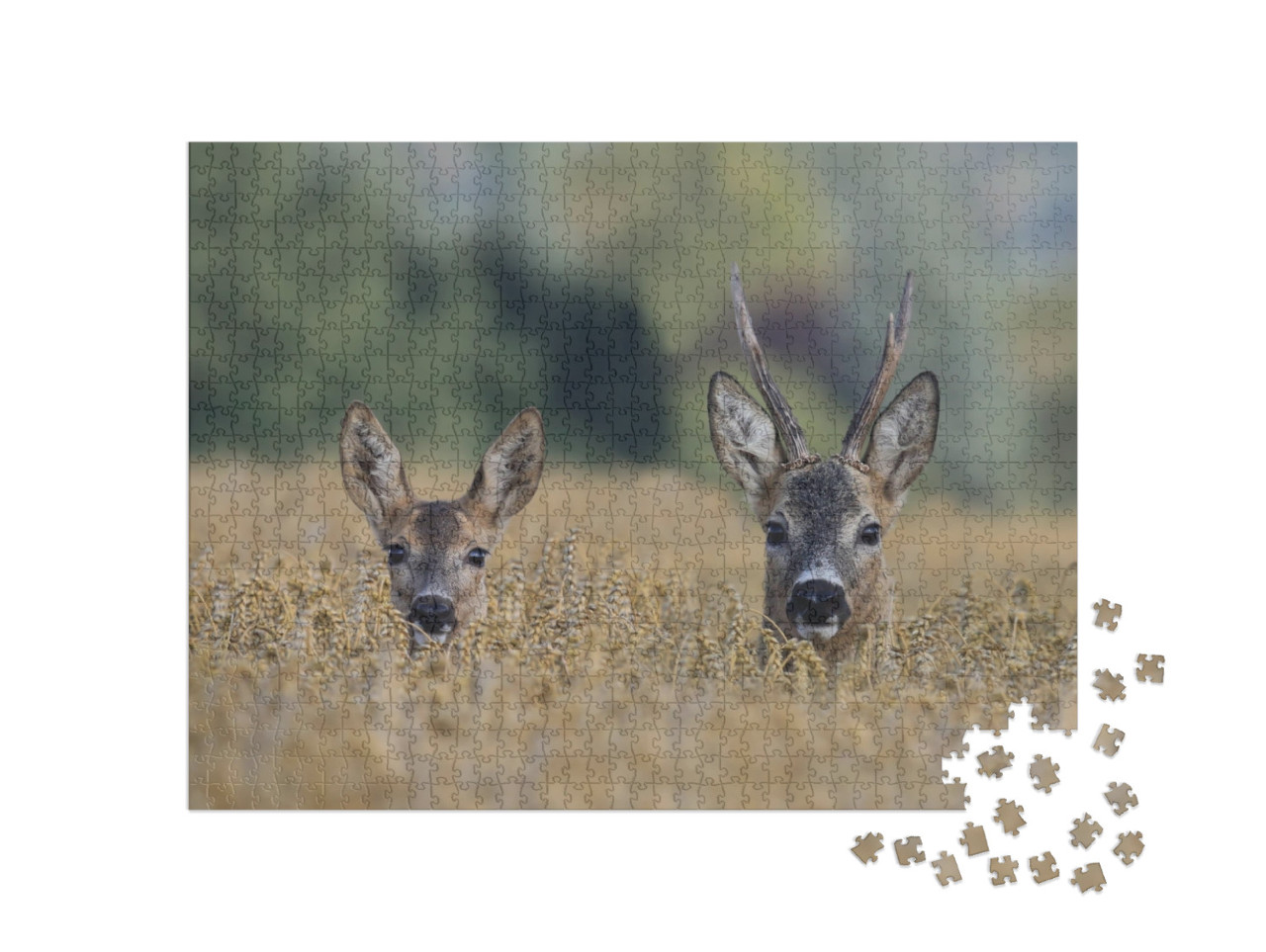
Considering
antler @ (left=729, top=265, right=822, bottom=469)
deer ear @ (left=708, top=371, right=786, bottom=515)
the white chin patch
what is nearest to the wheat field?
the white chin patch

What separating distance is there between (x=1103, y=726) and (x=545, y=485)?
3423 mm

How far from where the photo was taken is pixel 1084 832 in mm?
8164

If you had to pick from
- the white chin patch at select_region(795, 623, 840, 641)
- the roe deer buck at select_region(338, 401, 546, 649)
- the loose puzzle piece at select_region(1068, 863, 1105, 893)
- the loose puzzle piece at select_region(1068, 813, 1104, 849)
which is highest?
the roe deer buck at select_region(338, 401, 546, 649)

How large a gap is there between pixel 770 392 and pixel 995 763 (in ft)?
7.90

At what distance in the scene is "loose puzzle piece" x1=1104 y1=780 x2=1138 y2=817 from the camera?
824 cm

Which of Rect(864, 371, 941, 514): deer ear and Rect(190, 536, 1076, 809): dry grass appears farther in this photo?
Rect(864, 371, 941, 514): deer ear

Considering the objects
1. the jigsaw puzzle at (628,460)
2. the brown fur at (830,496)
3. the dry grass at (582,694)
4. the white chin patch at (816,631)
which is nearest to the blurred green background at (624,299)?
the jigsaw puzzle at (628,460)

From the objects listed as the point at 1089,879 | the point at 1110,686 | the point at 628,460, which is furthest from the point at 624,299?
the point at 1089,879

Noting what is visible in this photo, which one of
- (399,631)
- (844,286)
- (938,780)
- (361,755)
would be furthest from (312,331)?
(938,780)

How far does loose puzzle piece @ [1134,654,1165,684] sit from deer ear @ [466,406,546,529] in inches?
140

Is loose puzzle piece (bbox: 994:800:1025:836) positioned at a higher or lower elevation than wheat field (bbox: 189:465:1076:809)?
lower

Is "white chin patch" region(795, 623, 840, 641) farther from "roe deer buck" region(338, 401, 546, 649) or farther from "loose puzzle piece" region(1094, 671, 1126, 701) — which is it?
"roe deer buck" region(338, 401, 546, 649)

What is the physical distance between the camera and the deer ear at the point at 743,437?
27.7 ft

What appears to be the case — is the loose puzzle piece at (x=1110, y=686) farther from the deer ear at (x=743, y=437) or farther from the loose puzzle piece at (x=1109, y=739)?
the deer ear at (x=743, y=437)
